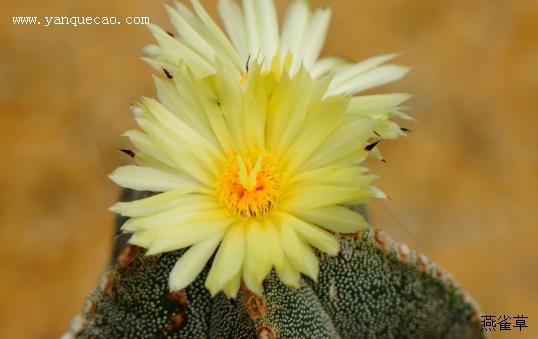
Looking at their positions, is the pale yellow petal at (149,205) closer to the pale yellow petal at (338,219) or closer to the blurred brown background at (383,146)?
the pale yellow petal at (338,219)

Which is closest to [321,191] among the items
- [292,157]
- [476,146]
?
[292,157]

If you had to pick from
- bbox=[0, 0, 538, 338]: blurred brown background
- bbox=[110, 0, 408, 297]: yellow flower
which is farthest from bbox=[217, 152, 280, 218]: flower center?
bbox=[0, 0, 538, 338]: blurred brown background

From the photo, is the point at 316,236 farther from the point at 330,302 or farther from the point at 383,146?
the point at 383,146

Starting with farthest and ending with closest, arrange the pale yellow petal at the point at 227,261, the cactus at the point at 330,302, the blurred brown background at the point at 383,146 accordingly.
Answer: the blurred brown background at the point at 383,146, the cactus at the point at 330,302, the pale yellow petal at the point at 227,261

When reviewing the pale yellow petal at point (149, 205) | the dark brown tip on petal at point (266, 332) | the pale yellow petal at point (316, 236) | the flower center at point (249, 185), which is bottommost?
the dark brown tip on petal at point (266, 332)

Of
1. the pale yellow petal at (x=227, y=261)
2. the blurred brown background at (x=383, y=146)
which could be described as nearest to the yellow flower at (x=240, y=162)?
the pale yellow petal at (x=227, y=261)

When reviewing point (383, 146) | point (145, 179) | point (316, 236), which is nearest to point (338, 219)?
point (316, 236)
